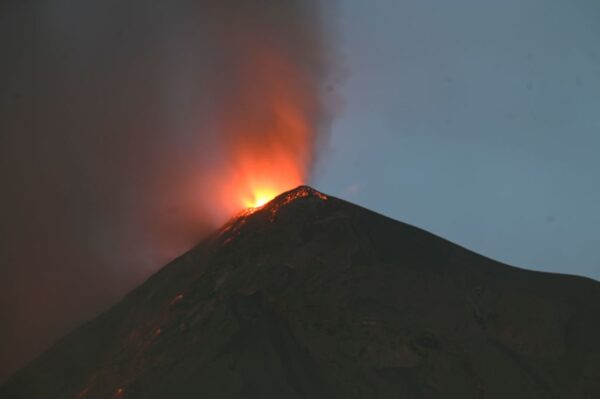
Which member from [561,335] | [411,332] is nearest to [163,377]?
[411,332]

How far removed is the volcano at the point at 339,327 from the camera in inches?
317

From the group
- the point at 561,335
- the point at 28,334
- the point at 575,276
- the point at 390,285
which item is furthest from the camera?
the point at 28,334

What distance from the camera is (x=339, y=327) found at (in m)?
9.14

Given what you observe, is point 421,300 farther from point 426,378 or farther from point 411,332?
point 426,378

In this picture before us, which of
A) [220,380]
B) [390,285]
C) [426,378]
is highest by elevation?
[390,285]

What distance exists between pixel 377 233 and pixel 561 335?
14.3ft

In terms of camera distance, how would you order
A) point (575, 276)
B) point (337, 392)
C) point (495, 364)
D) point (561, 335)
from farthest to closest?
point (575, 276) → point (561, 335) → point (495, 364) → point (337, 392)

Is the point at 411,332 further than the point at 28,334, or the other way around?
the point at 28,334

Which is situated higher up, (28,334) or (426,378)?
(426,378)

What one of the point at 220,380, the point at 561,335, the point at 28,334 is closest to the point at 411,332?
the point at 561,335

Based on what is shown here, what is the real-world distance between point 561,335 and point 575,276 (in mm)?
2211

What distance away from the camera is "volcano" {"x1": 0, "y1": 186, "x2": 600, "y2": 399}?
805 cm

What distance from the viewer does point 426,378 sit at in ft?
26.3

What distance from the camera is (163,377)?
8.51 metres
